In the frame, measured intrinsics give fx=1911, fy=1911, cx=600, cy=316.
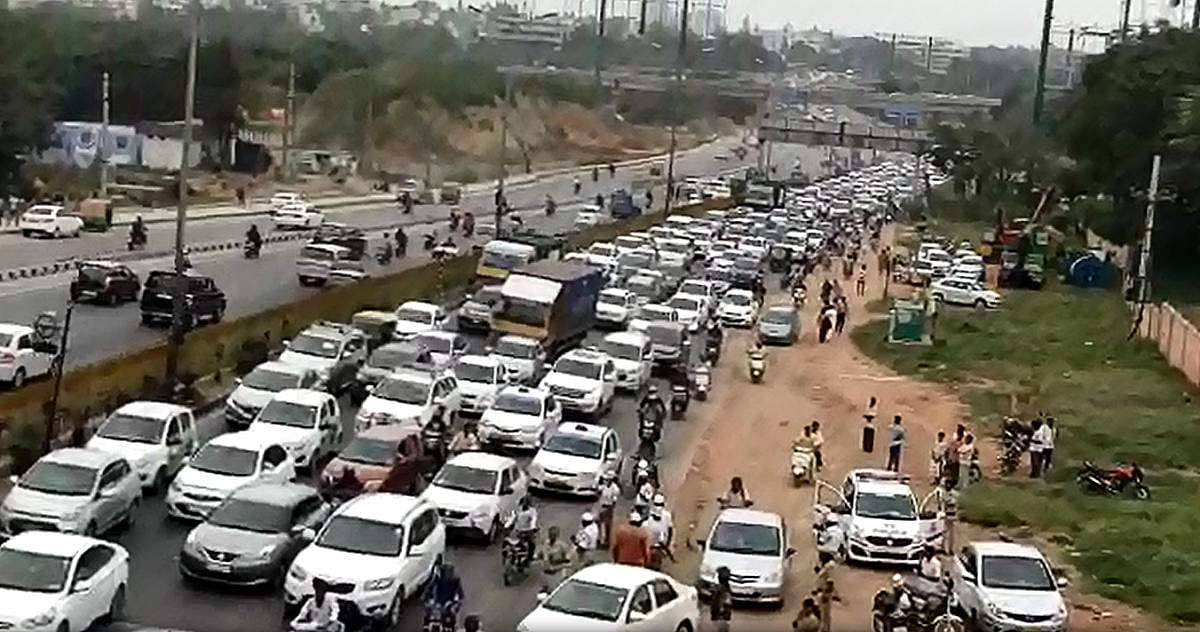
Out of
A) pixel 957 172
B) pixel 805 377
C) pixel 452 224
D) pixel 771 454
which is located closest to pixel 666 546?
pixel 771 454

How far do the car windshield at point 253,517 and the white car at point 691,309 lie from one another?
27301 mm

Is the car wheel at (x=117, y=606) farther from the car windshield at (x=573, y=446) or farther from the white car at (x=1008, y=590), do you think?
the car windshield at (x=573, y=446)

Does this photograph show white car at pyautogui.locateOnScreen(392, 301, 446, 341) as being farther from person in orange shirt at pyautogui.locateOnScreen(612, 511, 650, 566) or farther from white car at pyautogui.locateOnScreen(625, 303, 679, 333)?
person in orange shirt at pyautogui.locateOnScreen(612, 511, 650, 566)

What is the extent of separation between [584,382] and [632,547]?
12889mm

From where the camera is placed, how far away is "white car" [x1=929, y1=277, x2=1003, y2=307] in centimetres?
5875

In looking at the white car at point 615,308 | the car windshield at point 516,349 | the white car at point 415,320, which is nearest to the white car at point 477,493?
the car windshield at point 516,349

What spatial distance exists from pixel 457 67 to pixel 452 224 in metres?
71.2

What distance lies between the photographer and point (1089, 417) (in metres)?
38.4

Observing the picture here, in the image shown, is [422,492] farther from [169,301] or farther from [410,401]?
[169,301]

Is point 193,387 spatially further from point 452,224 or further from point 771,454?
point 452,224

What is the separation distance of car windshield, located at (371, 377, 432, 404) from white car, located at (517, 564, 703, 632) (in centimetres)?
1191

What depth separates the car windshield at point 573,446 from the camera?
88.3ft

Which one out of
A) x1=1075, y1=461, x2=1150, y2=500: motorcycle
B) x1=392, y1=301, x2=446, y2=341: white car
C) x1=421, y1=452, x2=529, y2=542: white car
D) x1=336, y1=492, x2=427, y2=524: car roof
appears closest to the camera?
x1=336, y1=492, x2=427, y2=524: car roof

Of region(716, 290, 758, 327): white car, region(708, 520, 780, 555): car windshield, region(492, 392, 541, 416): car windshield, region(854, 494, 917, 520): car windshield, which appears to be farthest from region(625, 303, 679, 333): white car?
region(708, 520, 780, 555): car windshield
